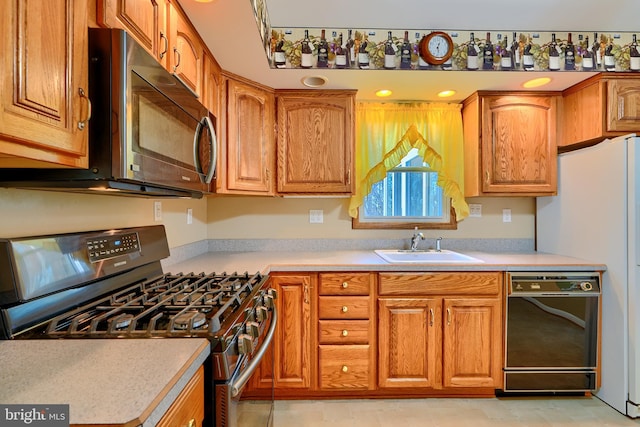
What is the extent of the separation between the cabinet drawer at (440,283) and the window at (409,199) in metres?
0.69

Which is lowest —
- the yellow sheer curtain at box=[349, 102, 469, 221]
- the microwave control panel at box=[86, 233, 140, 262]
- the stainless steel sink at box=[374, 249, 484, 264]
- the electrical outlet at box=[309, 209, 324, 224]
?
the stainless steel sink at box=[374, 249, 484, 264]

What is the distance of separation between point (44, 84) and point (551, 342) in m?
2.60

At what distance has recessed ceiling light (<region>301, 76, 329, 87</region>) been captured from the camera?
6.81 ft

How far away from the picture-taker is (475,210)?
2.62m

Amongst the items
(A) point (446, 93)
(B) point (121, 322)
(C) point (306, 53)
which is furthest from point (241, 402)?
(A) point (446, 93)

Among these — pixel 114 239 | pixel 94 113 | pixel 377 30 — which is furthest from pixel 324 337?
pixel 377 30

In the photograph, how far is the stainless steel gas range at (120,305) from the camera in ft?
2.76

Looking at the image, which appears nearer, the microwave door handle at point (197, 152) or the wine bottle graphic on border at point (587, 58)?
the microwave door handle at point (197, 152)

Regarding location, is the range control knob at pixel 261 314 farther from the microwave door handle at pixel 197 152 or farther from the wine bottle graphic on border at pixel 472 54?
the wine bottle graphic on border at pixel 472 54

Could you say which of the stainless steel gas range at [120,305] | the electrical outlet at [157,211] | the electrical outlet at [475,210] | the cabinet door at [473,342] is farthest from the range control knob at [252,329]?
the electrical outlet at [475,210]

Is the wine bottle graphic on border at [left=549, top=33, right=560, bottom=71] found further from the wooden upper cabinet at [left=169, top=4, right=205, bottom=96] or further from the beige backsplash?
the wooden upper cabinet at [left=169, top=4, right=205, bottom=96]

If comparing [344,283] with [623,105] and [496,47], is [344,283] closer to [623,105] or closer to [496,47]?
[496,47]

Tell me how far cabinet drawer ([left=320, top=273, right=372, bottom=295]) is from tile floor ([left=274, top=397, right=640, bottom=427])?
0.69m

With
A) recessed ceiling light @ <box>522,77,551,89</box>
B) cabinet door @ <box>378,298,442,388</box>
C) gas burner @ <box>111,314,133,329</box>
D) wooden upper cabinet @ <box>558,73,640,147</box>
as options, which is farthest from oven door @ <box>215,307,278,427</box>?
wooden upper cabinet @ <box>558,73,640,147</box>
